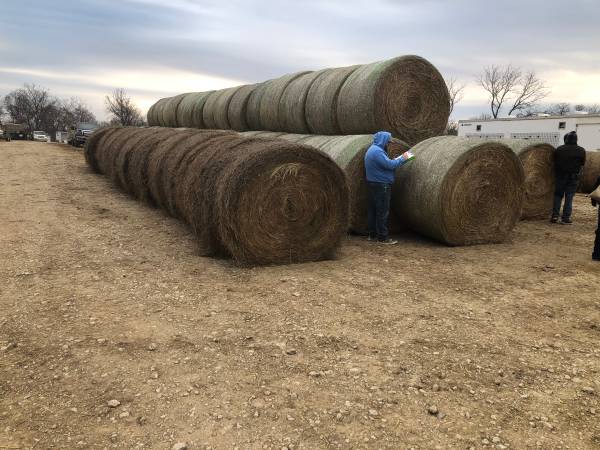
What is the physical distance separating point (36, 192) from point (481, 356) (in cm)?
1065

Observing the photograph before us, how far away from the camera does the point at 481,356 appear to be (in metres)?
3.56

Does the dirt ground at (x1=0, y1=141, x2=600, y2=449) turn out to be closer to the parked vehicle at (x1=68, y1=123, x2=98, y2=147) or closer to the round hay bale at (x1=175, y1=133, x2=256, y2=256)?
the round hay bale at (x1=175, y1=133, x2=256, y2=256)

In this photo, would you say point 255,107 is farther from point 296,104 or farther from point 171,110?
point 171,110

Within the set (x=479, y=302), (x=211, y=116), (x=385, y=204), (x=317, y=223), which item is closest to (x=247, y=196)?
(x=317, y=223)

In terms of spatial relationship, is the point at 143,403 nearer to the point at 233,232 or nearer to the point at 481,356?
the point at 481,356

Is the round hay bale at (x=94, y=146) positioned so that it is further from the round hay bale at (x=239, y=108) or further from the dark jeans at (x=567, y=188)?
the dark jeans at (x=567, y=188)

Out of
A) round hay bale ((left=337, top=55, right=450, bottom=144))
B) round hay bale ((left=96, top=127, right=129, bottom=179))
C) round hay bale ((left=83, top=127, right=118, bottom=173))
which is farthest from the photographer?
round hay bale ((left=83, top=127, right=118, bottom=173))

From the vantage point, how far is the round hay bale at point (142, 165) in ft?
31.8

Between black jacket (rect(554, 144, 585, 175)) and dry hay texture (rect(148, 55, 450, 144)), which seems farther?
black jacket (rect(554, 144, 585, 175))

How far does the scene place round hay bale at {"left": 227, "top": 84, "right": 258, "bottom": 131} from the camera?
43.6 ft

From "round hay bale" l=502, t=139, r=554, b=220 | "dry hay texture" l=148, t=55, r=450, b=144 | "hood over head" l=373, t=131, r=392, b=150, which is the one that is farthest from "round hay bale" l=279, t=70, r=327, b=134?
"round hay bale" l=502, t=139, r=554, b=220

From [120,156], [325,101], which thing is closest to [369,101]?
[325,101]

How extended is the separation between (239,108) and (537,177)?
789 centimetres

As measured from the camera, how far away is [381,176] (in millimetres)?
6902
